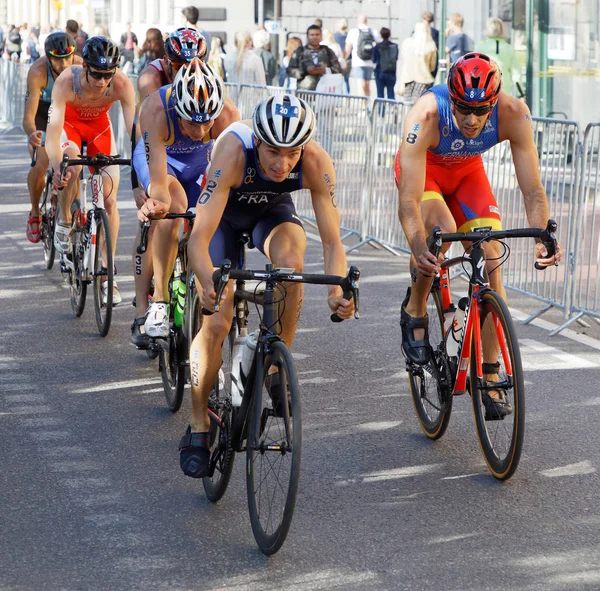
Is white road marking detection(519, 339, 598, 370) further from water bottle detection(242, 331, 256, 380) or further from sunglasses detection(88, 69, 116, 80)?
Answer: sunglasses detection(88, 69, 116, 80)

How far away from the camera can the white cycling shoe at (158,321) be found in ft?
24.2

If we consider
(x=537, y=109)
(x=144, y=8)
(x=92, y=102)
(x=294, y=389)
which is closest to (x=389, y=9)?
(x=144, y=8)

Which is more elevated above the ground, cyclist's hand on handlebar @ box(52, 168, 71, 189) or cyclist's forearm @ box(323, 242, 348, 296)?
cyclist's hand on handlebar @ box(52, 168, 71, 189)

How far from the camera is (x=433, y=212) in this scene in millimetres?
6566

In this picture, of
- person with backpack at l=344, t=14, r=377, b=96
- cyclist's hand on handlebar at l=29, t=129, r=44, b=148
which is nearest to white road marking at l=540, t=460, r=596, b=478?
cyclist's hand on handlebar at l=29, t=129, r=44, b=148

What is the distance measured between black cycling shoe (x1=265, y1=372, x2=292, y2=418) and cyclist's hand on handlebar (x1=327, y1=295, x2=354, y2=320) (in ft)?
1.14

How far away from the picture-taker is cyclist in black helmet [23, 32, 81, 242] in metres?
10.9

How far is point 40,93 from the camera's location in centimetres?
1120

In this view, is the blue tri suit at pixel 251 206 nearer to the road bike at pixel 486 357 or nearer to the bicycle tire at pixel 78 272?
the road bike at pixel 486 357

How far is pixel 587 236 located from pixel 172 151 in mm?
3213

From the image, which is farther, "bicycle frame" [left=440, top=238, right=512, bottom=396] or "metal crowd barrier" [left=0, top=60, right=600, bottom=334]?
"metal crowd barrier" [left=0, top=60, right=600, bottom=334]

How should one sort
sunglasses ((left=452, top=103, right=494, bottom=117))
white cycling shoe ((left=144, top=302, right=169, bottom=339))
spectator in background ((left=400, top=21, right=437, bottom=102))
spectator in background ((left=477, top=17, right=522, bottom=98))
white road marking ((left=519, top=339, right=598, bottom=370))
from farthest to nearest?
1. spectator in background ((left=400, top=21, right=437, bottom=102))
2. spectator in background ((left=477, top=17, right=522, bottom=98))
3. white road marking ((left=519, top=339, right=598, bottom=370))
4. white cycling shoe ((left=144, top=302, right=169, bottom=339))
5. sunglasses ((left=452, top=103, right=494, bottom=117))

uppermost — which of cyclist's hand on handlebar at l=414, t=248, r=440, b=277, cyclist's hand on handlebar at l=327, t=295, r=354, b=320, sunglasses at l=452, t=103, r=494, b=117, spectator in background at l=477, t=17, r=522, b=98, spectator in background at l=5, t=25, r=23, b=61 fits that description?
spectator in background at l=5, t=25, r=23, b=61

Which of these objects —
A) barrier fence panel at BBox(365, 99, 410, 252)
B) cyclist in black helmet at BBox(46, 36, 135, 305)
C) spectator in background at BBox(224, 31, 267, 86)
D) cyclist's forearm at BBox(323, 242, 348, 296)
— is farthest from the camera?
spectator in background at BBox(224, 31, 267, 86)
